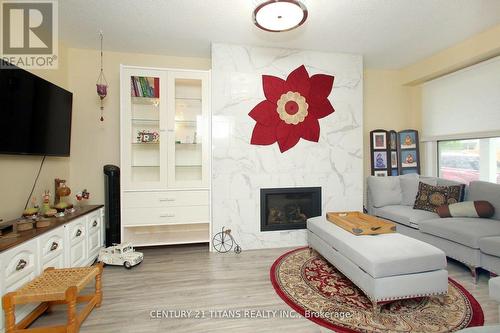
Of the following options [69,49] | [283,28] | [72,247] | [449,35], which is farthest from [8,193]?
[449,35]

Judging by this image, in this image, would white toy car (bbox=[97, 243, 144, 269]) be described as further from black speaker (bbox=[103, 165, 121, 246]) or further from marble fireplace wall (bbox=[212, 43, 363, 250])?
marble fireplace wall (bbox=[212, 43, 363, 250])

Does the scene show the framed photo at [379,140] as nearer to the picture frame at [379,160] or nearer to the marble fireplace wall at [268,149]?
the picture frame at [379,160]

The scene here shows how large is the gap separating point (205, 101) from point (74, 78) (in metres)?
1.82

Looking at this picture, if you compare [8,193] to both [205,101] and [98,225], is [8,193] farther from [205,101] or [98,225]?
[205,101]

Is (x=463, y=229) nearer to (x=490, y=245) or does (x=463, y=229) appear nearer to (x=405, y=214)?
(x=490, y=245)

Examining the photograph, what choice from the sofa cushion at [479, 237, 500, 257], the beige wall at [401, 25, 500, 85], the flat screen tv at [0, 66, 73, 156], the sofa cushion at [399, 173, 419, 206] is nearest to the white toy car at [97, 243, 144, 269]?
the flat screen tv at [0, 66, 73, 156]

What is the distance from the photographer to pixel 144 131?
2.94m

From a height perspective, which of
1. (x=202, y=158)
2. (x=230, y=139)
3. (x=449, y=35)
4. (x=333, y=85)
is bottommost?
(x=202, y=158)

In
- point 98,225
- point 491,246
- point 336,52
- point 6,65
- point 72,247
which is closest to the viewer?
point 6,65

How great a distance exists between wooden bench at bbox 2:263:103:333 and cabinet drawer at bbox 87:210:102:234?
0.79 m

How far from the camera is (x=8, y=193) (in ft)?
6.74

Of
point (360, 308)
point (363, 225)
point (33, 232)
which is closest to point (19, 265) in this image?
point (33, 232)

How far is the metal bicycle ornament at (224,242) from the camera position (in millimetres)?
3010

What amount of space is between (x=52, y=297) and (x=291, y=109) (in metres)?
3.00
